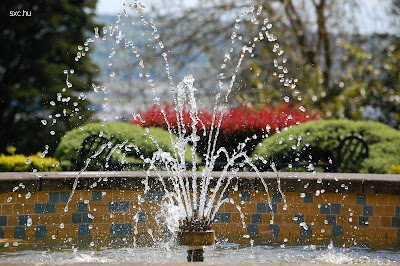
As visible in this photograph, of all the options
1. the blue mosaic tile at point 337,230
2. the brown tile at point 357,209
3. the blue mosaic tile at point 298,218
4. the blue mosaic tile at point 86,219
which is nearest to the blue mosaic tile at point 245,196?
the blue mosaic tile at point 298,218

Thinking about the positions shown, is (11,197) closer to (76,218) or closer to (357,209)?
(76,218)

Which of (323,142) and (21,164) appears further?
(21,164)

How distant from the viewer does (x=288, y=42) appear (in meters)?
14.7

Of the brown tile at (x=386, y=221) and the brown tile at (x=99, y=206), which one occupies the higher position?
the brown tile at (x=99, y=206)

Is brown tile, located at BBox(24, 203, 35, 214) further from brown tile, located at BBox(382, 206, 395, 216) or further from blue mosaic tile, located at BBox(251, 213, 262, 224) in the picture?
brown tile, located at BBox(382, 206, 395, 216)

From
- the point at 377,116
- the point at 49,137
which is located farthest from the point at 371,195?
the point at 49,137

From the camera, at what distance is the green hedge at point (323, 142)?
8.13 metres

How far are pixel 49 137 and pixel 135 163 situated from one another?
29.9ft

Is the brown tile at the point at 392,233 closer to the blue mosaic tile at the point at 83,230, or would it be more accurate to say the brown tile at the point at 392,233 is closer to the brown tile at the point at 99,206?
the brown tile at the point at 99,206

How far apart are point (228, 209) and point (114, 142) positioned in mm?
2586

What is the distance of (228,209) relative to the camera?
595 centimetres

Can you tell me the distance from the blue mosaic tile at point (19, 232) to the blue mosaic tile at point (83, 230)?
17.6 inches

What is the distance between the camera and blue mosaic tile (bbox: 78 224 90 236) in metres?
5.79

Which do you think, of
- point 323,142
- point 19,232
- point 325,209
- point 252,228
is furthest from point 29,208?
point 323,142
